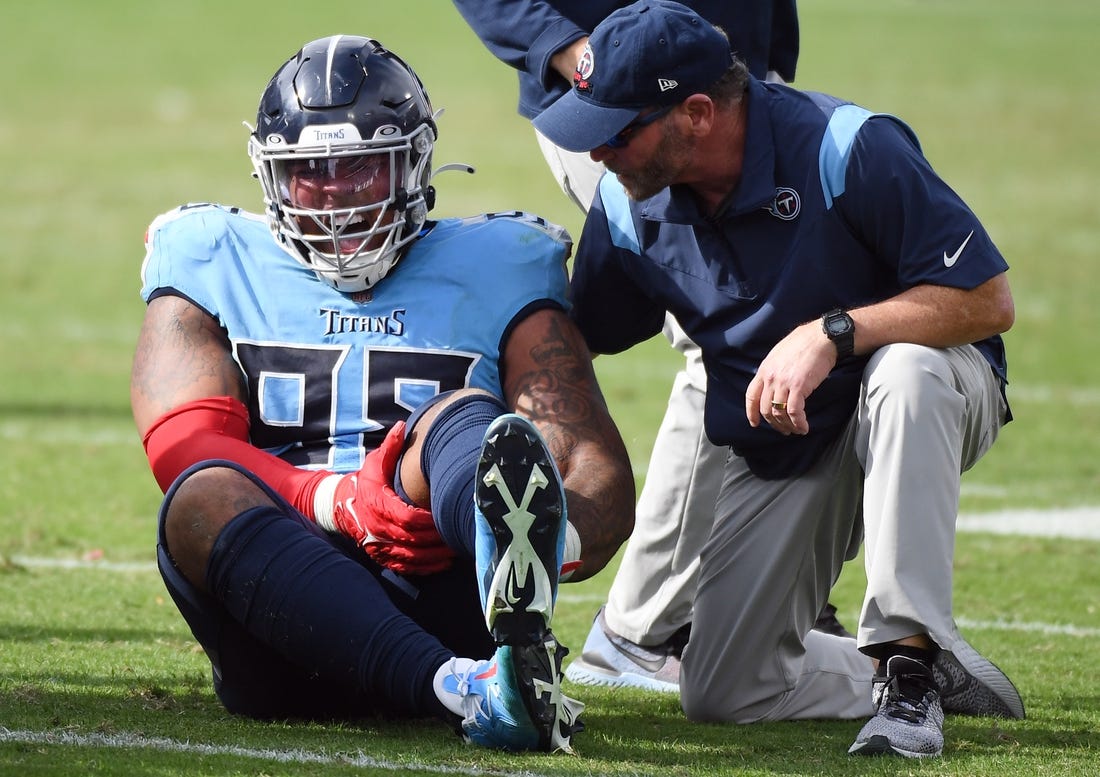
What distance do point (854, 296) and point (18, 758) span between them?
203 centimetres

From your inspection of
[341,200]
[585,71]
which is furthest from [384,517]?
[585,71]

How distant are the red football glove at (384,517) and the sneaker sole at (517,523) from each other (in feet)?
1.46

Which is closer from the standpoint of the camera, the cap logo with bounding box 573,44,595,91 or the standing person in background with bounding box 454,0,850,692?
the cap logo with bounding box 573,44,595,91

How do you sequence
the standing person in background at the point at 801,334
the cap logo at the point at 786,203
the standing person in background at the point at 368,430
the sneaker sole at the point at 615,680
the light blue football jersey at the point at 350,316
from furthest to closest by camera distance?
the sneaker sole at the point at 615,680 → the light blue football jersey at the point at 350,316 → the cap logo at the point at 786,203 → the standing person in background at the point at 801,334 → the standing person in background at the point at 368,430

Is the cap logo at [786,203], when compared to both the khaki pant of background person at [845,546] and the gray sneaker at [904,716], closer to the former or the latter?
the khaki pant of background person at [845,546]

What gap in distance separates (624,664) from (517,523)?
153cm

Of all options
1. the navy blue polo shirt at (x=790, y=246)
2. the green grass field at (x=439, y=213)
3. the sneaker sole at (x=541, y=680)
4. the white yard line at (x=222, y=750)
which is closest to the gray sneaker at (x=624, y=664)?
the green grass field at (x=439, y=213)

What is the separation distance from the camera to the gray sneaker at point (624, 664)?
181 inches

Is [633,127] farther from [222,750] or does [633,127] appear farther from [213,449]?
[222,750]

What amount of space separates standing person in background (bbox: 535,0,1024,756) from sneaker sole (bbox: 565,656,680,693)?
35cm

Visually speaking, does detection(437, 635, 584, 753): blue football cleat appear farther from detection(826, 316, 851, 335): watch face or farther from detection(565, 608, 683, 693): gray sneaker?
detection(565, 608, 683, 693): gray sneaker

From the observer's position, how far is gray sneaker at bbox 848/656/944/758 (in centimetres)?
353

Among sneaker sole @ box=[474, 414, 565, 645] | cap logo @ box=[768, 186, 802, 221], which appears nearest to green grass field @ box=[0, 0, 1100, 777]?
sneaker sole @ box=[474, 414, 565, 645]

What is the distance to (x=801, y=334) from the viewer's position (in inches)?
148
